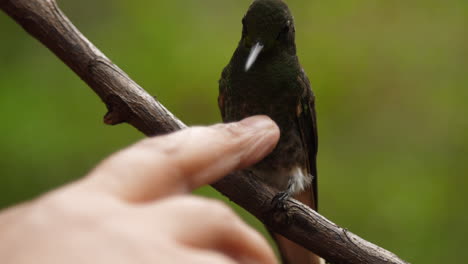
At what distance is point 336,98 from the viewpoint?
109 inches

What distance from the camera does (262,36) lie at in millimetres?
1229

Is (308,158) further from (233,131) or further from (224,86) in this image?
(233,131)

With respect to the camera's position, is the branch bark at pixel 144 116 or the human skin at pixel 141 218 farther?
the branch bark at pixel 144 116

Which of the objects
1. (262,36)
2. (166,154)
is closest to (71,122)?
(262,36)

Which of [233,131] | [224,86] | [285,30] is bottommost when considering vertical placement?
[233,131]

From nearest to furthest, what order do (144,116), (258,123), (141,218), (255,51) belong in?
1. (141,218)
2. (258,123)
3. (144,116)
4. (255,51)

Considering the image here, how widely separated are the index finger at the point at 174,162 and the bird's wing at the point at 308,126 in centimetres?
69

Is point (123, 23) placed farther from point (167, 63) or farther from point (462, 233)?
point (462, 233)

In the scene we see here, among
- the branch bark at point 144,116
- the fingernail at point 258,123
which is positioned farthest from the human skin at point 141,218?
the branch bark at point 144,116

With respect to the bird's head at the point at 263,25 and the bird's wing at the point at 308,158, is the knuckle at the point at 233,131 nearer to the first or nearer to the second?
the bird's head at the point at 263,25

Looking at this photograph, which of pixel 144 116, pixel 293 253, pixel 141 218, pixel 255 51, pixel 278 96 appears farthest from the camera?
pixel 293 253

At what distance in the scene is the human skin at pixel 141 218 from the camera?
462 mm

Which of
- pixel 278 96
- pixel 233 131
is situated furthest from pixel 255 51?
pixel 233 131

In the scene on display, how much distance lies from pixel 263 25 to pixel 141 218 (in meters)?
0.76
